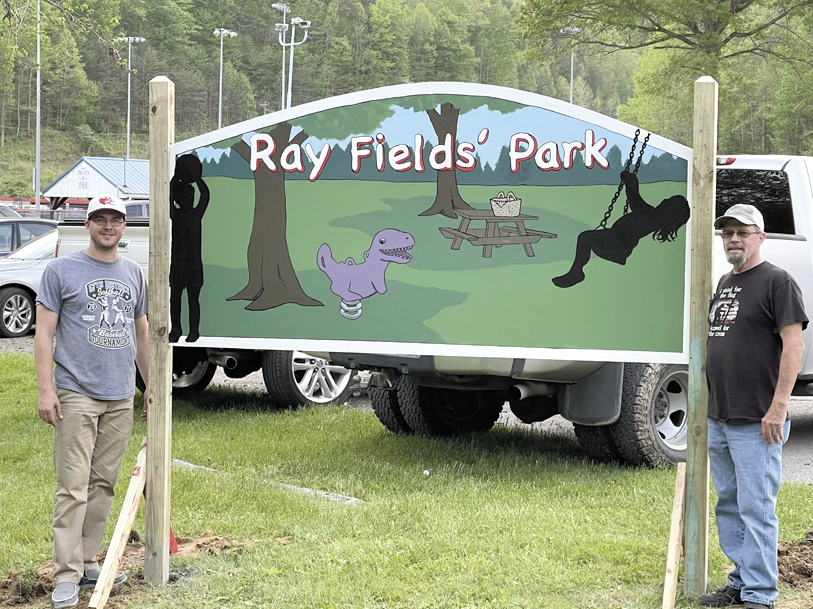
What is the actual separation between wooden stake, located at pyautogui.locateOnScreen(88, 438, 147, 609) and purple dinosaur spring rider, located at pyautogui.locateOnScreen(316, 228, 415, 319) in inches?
46.8

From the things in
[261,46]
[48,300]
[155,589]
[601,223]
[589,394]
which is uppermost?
[261,46]

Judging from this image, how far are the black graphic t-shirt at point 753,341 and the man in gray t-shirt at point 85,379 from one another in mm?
2694

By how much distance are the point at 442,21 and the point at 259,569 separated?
150178mm

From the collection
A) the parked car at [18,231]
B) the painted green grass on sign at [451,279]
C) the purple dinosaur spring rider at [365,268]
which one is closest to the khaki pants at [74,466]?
the painted green grass on sign at [451,279]

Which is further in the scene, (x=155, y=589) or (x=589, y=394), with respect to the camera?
(x=589, y=394)

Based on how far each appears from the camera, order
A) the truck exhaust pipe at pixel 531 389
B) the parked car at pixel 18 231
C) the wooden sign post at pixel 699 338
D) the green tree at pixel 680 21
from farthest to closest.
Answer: the green tree at pixel 680 21, the parked car at pixel 18 231, the truck exhaust pipe at pixel 531 389, the wooden sign post at pixel 699 338

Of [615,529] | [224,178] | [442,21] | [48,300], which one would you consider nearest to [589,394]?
[615,529]

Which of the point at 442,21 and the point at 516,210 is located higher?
the point at 442,21

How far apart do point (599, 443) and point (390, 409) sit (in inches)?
70.9

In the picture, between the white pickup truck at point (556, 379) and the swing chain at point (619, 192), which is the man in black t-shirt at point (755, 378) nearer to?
the swing chain at point (619, 192)

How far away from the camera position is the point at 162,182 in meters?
4.64

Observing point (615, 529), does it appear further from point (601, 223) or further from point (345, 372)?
point (345, 372)

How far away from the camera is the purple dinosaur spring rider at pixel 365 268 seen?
183 inches

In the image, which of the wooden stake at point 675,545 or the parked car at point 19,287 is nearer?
the wooden stake at point 675,545
